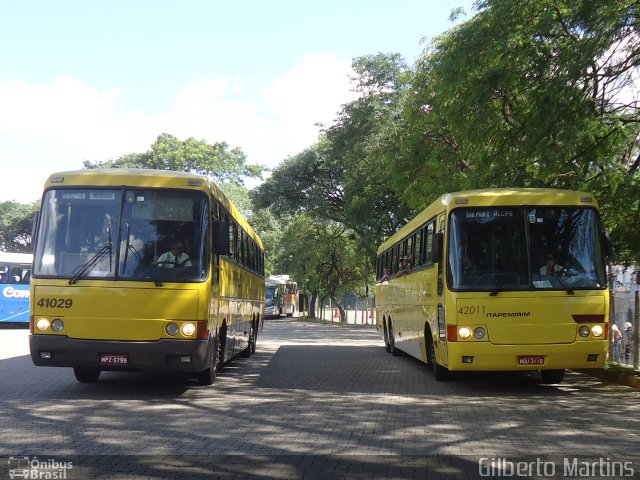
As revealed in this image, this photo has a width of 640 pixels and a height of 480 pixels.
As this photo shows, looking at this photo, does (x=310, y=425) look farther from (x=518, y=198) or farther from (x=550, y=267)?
(x=518, y=198)

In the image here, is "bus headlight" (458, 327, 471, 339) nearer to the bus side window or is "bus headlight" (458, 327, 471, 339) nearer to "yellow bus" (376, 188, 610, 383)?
"yellow bus" (376, 188, 610, 383)

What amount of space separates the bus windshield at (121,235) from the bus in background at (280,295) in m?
46.2

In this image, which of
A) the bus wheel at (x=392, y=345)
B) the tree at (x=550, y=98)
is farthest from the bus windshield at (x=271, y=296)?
the tree at (x=550, y=98)

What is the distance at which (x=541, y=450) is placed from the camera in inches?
290

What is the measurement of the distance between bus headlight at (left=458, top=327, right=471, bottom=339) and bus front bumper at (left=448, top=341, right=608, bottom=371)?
0.10 m

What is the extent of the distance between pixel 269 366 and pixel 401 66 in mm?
22877

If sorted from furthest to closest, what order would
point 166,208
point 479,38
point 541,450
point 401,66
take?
1. point 401,66
2. point 479,38
3. point 166,208
4. point 541,450

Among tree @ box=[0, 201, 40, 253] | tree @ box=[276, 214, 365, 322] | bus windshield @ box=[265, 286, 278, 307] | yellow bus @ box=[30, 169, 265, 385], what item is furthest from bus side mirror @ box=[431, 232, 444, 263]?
tree @ box=[0, 201, 40, 253]

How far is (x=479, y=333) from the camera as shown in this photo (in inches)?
454

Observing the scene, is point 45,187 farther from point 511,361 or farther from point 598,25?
point 598,25

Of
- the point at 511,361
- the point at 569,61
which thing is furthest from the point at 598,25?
the point at 511,361

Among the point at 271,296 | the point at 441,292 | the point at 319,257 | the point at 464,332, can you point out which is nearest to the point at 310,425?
the point at 464,332

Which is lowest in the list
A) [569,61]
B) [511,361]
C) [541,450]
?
[541,450]

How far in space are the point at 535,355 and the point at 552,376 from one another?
2234 millimetres
